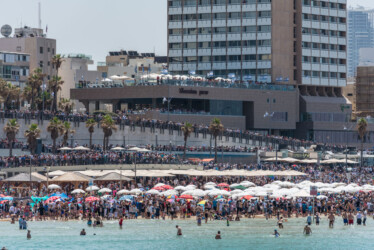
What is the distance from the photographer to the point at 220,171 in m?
97.3

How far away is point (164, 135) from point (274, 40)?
3466cm

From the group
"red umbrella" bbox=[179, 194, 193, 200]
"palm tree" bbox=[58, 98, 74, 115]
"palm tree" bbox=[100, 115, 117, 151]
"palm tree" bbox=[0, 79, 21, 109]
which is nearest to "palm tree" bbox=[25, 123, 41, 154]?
"palm tree" bbox=[100, 115, 117, 151]

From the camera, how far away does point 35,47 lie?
165m

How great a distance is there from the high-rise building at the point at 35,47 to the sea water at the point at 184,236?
90.4m

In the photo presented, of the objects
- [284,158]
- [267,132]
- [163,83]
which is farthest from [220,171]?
[267,132]

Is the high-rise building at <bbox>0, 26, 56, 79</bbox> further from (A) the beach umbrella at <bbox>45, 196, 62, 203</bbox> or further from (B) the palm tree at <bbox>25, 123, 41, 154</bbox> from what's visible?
(A) the beach umbrella at <bbox>45, 196, 62, 203</bbox>

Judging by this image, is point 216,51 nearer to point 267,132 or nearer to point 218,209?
point 267,132

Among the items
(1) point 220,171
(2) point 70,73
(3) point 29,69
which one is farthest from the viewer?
(2) point 70,73

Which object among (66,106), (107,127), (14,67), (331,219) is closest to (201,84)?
(66,106)

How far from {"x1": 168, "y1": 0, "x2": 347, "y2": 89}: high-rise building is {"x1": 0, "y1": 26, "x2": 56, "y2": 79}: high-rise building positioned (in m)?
23.3

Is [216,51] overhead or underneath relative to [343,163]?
overhead

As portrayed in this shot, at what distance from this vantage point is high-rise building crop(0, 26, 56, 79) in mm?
164875

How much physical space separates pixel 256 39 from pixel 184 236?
8341 cm

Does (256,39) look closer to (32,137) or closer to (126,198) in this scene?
(32,137)
